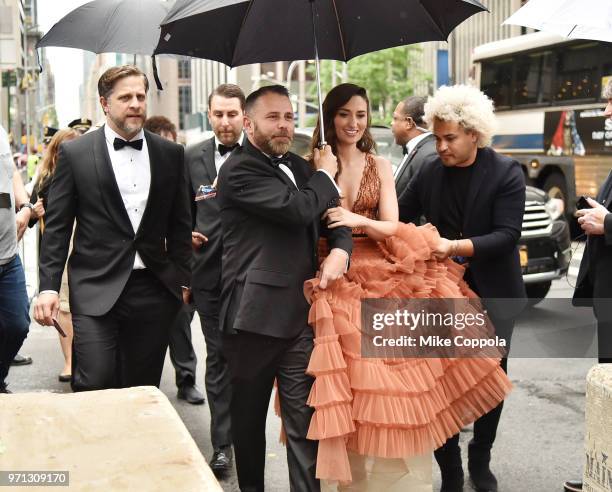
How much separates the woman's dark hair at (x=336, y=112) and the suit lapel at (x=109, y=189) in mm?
948

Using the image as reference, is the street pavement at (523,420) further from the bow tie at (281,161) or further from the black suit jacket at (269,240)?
the bow tie at (281,161)

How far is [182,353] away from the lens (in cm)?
719

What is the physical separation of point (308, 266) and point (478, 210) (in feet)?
3.87

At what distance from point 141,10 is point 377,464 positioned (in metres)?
3.01

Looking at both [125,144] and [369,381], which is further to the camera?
[125,144]

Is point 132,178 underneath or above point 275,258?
above

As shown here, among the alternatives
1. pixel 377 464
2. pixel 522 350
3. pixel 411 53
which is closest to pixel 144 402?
pixel 377 464

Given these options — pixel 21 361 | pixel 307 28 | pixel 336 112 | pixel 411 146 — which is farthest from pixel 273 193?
pixel 21 361

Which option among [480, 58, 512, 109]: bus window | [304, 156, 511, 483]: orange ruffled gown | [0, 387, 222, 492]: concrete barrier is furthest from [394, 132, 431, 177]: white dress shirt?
[480, 58, 512, 109]: bus window

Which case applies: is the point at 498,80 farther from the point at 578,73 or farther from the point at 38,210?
the point at 38,210

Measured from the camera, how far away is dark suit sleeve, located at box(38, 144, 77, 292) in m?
4.42

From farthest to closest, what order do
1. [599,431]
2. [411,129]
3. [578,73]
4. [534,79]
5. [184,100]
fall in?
[184,100] → [534,79] → [578,73] → [411,129] → [599,431]

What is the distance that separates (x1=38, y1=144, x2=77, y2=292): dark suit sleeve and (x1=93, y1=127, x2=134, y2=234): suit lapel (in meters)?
0.14

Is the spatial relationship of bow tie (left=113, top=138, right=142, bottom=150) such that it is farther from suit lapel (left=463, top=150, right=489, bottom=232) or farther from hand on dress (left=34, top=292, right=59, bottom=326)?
suit lapel (left=463, top=150, right=489, bottom=232)
